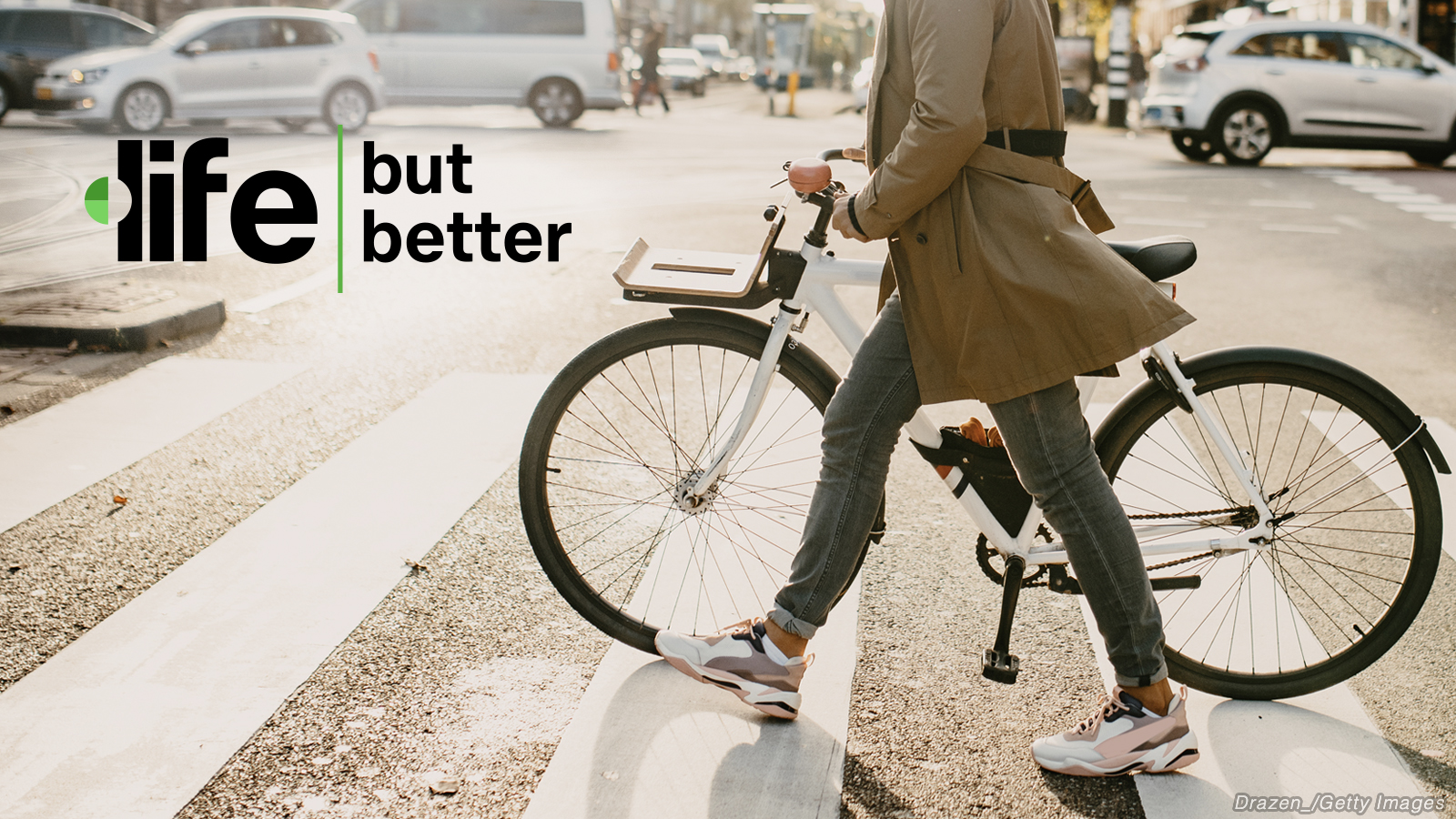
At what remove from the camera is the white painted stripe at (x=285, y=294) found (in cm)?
717

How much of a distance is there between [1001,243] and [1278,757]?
131 centimetres

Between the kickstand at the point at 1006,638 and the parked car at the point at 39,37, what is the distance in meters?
19.5

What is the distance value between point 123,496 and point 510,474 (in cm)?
125

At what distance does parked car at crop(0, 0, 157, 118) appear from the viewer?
19.5m

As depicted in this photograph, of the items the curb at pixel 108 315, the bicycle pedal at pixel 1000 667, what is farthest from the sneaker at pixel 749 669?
the curb at pixel 108 315

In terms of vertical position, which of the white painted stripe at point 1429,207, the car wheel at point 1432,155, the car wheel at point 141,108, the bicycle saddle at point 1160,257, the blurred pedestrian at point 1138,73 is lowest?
the bicycle saddle at point 1160,257

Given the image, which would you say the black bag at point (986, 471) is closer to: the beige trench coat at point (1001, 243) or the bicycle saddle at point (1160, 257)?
the beige trench coat at point (1001, 243)

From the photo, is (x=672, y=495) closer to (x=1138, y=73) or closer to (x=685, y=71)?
(x=1138, y=73)

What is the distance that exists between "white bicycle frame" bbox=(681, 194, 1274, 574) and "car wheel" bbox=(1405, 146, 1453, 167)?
1615 centimetres

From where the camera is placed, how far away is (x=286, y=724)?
2959 millimetres

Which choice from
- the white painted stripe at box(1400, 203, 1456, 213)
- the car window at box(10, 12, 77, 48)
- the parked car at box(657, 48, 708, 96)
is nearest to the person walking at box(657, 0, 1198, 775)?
the white painted stripe at box(1400, 203, 1456, 213)

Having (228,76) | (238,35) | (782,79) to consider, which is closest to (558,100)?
(238,35)

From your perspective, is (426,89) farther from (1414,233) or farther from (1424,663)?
(1424,663)

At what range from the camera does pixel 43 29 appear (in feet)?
64.0
